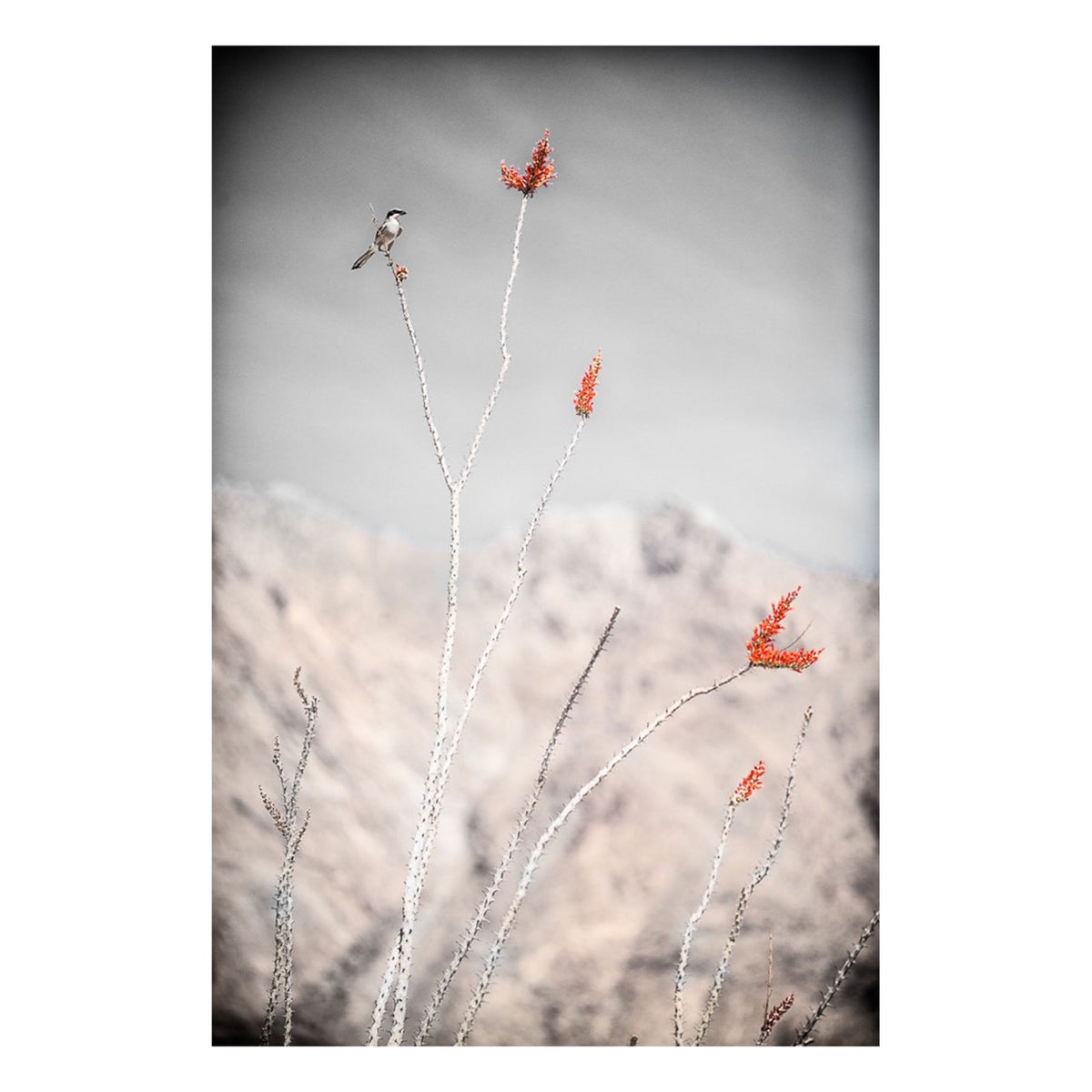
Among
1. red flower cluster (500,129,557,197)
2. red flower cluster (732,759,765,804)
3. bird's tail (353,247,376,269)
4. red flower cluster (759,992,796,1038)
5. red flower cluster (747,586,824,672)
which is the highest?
red flower cluster (500,129,557,197)

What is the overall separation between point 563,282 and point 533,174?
221mm

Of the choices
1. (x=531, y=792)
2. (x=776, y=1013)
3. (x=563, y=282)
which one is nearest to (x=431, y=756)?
(x=531, y=792)

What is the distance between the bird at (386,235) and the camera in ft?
5.58

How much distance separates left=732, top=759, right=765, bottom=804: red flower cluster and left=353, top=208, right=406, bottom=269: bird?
4.14 feet

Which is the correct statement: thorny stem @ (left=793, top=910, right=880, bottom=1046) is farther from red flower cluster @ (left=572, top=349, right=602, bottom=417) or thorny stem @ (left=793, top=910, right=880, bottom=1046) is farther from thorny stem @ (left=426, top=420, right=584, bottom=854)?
red flower cluster @ (left=572, top=349, right=602, bottom=417)

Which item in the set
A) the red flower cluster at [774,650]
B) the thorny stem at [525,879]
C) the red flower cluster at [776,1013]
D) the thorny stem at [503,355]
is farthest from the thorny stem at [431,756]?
the red flower cluster at [776,1013]

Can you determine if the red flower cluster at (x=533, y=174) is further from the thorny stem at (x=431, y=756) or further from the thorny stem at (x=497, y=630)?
the thorny stem at (x=497, y=630)

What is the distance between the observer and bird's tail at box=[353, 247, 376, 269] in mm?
1703

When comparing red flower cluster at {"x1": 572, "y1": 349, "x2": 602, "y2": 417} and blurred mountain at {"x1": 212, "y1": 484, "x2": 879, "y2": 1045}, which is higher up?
red flower cluster at {"x1": 572, "y1": 349, "x2": 602, "y2": 417}

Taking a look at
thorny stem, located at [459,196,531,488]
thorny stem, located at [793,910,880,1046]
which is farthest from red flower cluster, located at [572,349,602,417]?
thorny stem, located at [793,910,880,1046]

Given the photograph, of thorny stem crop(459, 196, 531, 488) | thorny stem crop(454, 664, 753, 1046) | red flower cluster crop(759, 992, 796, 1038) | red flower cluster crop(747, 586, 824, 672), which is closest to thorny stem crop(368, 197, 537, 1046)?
thorny stem crop(459, 196, 531, 488)
